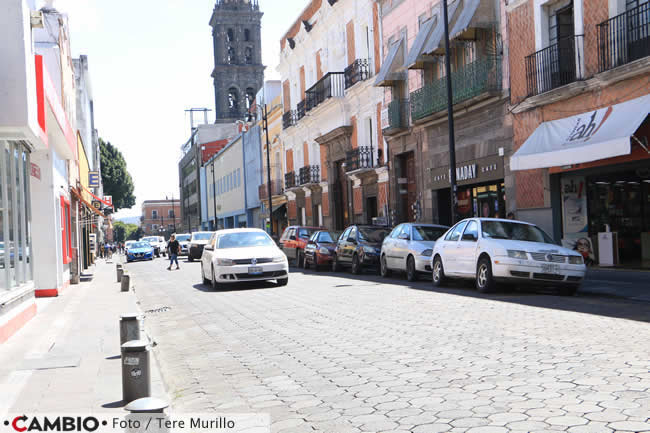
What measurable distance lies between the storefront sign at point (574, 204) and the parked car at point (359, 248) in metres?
5.64

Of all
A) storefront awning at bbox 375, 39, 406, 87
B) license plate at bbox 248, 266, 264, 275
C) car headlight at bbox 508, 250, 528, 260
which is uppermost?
storefront awning at bbox 375, 39, 406, 87

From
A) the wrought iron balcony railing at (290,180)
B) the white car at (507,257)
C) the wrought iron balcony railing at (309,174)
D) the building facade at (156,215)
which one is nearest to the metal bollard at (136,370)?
the white car at (507,257)

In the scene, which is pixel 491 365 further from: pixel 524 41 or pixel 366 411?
pixel 524 41

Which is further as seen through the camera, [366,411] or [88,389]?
[88,389]

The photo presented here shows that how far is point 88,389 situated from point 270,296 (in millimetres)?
→ 8583

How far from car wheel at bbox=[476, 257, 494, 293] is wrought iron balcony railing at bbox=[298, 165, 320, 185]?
25.2m

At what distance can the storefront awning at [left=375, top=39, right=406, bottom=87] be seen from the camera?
26.8m

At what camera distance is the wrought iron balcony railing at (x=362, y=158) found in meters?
30.4

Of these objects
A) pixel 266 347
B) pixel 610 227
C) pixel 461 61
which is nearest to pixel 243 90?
pixel 461 61

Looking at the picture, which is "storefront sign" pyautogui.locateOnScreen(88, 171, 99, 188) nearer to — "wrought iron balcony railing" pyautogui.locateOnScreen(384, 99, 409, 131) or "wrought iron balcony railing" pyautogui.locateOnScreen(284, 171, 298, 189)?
"wrought iron balcony railing" pyautogui.locateOnScreen(284, 171, 298, 189)

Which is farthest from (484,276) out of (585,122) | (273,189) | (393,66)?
(273,189)

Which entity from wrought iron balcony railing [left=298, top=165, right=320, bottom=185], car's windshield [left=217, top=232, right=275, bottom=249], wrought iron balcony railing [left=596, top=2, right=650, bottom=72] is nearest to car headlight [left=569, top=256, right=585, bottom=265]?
wrought iron balcony railing [left=596, top=2, right=650, bottom=72]

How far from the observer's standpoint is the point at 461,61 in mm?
23609

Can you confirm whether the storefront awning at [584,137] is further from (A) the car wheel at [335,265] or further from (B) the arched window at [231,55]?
(B) the arched window at [231,55]
